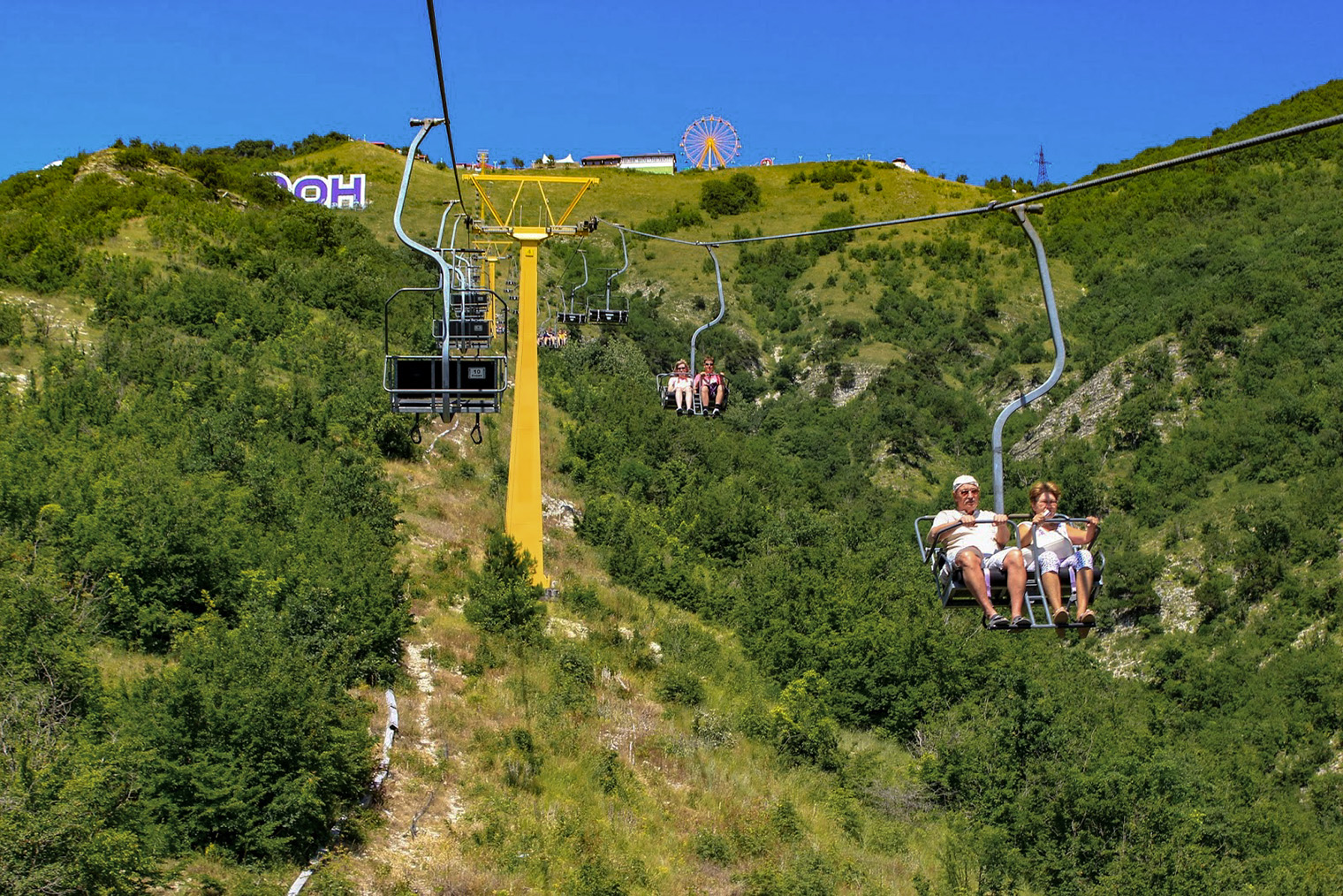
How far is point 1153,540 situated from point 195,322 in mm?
35130

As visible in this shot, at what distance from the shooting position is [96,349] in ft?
104

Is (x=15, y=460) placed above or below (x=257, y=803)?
above

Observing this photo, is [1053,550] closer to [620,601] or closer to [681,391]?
[681,391]

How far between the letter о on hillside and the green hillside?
59.4 feet

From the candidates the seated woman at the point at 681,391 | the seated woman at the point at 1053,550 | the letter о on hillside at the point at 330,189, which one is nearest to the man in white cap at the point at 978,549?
the seated woman at the point at 1053,550

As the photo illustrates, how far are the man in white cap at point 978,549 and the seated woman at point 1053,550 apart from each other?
18 cm

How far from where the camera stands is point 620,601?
30.4 meters

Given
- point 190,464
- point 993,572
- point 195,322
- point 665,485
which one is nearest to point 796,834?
point 993,572

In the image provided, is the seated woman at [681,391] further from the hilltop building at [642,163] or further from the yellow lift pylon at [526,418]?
the hilltop building at [642,163]

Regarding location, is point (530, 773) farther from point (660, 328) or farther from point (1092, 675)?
point (660, 328)

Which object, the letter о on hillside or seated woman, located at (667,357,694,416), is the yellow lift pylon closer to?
seated woman, located at (667,357,694,416)

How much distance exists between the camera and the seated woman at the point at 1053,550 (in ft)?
40.5

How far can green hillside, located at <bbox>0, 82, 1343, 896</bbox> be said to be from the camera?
1742 cm

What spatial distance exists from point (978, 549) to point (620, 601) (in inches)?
726
